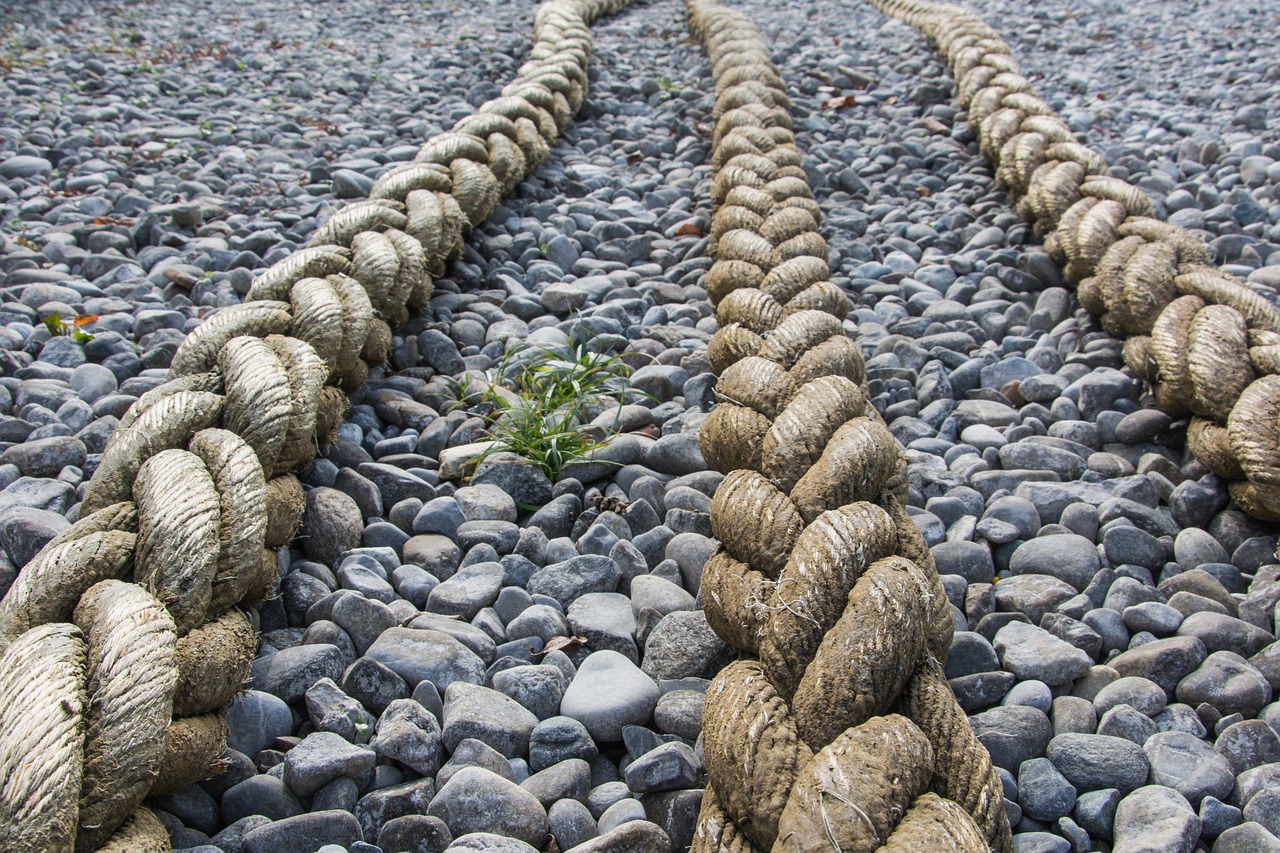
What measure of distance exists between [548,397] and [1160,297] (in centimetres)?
135

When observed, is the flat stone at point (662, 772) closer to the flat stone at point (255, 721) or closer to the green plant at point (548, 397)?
the flat stone at point (255, 721)

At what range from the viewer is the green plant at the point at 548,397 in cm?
203

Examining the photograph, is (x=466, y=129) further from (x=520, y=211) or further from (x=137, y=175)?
(x=137, y=175)

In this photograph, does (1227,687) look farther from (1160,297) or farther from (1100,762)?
(1160,297)

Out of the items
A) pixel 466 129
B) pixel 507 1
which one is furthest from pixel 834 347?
pixel 507 1

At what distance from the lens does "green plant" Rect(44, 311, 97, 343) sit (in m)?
2.24

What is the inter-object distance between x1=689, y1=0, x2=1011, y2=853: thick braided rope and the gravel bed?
161 mm

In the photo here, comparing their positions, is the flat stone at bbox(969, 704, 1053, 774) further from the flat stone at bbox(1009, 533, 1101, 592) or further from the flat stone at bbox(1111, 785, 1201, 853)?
the flat stone at bbox(1009, 533, 1101, 592)

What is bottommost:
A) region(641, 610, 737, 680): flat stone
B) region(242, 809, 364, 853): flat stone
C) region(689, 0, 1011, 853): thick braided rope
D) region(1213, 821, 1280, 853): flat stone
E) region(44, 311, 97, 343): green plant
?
region(1213, 821, 1280, 853): flat stone

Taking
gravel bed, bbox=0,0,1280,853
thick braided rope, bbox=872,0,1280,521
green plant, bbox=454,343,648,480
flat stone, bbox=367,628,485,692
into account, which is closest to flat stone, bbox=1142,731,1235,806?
gravel bed, bbox=0,0,1280,853

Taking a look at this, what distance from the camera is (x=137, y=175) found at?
3082mm

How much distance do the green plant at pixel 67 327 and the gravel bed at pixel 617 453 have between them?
0.08ft

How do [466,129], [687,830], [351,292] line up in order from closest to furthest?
[687,830], [351,292], [466,129]

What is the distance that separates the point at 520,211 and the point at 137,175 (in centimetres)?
117
